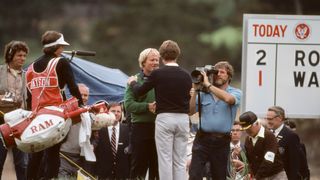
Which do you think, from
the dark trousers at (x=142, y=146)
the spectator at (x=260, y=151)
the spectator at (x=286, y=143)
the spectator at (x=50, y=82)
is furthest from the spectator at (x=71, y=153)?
the spectator at (x=50, y=82)

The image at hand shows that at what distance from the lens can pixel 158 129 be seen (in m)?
15.1

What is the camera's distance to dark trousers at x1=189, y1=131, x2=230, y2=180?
1545 cm

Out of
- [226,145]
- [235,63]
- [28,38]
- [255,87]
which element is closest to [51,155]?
[226,145]

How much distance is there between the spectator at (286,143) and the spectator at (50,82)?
154 inches

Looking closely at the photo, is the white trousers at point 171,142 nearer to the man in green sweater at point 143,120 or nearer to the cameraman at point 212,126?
the cameraman at point 212,126

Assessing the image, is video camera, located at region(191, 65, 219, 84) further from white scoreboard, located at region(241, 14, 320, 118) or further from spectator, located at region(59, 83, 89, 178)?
white scoreboard, located at region(241, 14, 320, 118)

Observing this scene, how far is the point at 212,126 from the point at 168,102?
0.73 m

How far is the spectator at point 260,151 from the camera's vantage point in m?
16.8

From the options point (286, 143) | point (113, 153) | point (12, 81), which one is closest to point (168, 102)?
point (12, 81)

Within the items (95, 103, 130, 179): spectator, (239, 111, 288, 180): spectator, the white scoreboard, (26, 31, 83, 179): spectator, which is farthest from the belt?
the white scoreboard

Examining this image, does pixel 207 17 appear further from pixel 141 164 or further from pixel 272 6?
pixel 141 164

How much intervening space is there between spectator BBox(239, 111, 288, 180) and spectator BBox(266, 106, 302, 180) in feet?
1.83

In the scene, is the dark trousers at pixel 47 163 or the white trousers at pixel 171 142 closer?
the dark trousers at pixel 47 163

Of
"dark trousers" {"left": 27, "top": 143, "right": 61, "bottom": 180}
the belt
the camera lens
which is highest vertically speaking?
the camera lens
